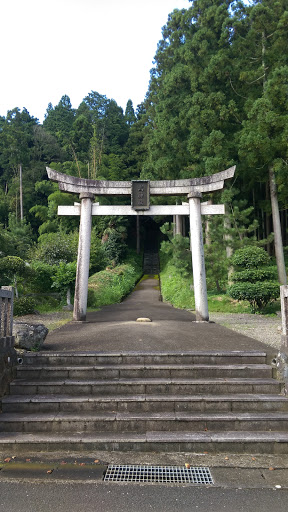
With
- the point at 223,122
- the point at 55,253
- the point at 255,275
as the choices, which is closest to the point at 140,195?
the point at 255,275

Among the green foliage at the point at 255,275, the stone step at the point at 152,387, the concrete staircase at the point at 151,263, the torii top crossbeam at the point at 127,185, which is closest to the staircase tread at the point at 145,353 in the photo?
the stone step at the point at 152,387

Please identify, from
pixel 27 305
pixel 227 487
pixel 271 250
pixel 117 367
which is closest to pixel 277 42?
pixel 271 250

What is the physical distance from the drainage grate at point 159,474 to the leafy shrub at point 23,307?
10277 millimetres

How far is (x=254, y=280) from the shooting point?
1205 cm

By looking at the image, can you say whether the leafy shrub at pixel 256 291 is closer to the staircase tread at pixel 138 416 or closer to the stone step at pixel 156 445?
the staircase tread at pixel 138 416

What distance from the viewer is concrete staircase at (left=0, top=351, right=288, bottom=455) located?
3.49m

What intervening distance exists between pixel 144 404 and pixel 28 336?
2.11m

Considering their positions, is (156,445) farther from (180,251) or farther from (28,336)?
(180,251)

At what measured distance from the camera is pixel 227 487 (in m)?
2.83

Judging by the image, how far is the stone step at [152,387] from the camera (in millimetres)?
4262

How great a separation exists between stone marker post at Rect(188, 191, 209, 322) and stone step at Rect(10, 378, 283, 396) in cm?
489

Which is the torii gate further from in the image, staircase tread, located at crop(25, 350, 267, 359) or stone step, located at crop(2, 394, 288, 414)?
stone step, located at crop(2, 394, 288, 414)

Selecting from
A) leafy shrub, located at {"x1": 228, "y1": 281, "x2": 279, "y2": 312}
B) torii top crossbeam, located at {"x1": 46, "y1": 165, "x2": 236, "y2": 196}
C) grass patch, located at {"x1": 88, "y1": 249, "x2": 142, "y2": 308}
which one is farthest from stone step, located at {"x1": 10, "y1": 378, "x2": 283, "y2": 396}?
grass patch, located at {"x1": 88, "y1": 249, "x2": 142, "y2": 308}

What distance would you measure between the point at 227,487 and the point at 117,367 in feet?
6.81
